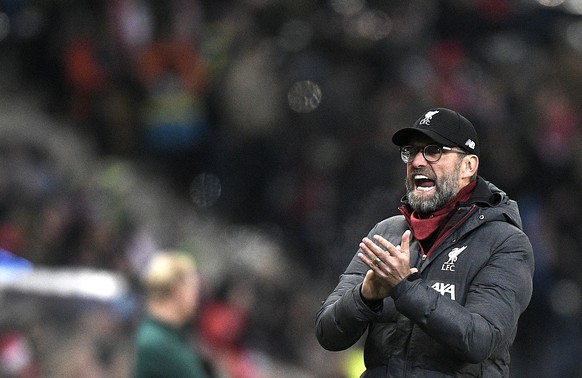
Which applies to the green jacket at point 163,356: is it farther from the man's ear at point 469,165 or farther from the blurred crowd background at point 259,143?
the blurred crowd background at point 259,143

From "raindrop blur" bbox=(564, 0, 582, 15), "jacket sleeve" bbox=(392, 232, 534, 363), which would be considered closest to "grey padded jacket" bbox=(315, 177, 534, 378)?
"jacket sleeve" bbox=(392, 232, 534, 363)

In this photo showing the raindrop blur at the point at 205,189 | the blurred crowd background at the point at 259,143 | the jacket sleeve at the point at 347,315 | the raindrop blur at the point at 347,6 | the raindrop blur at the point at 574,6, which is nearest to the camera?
the jacket sleeve at the point at 347,315

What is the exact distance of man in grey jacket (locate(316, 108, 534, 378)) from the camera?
3.86 meters

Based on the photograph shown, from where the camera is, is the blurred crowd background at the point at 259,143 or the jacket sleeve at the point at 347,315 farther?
the blurred crowd background at the point at 259,143

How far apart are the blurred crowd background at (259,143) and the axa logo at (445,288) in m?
5.96

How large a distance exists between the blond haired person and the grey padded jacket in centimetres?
186

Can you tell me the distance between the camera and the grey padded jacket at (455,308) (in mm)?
3846

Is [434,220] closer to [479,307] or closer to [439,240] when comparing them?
[439,240]

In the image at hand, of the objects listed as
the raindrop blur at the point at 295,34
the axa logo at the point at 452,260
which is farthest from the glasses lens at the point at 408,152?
the raindrop blur at the point at 295,34

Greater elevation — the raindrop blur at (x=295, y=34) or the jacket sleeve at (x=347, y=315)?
the raindrop blur at (x=295, y=34)

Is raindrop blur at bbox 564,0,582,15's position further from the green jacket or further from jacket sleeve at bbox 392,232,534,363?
jacket sleeve at bbox 392,232,534,363

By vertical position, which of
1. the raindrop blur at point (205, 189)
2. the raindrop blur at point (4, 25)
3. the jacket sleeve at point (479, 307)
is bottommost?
the raindrop blur at point (205, 189)

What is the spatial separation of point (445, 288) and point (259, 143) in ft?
23.9

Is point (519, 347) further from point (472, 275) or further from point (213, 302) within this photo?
point (472, 275)
